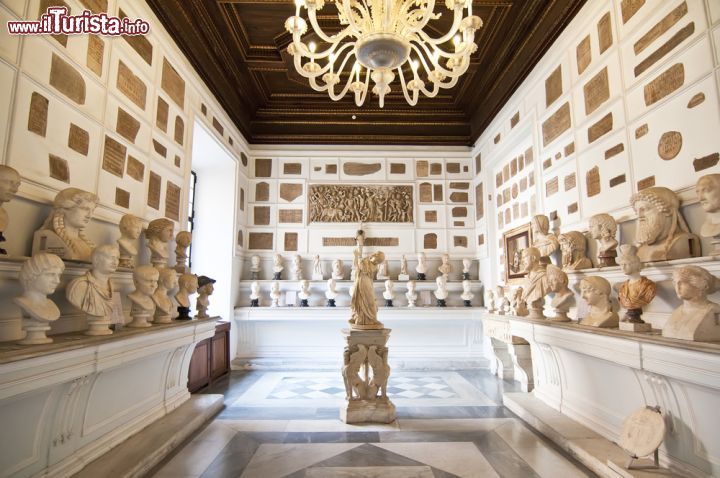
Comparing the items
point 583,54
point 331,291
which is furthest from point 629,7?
point 331,291

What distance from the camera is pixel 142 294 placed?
11.5 feet

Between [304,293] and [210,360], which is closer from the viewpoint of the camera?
[210,360]

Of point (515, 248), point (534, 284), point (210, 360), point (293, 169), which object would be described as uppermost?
point (293, 169)

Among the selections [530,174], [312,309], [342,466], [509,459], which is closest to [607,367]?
[509,459]

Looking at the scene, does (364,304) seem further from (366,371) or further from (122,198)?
(122,198)

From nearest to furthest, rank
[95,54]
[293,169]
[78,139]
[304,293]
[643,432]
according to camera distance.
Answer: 1. [643,432]
2. [78,139]
3. [95,54]
4. [304,293]
5. [293,169]

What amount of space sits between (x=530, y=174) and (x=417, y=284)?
296 cm

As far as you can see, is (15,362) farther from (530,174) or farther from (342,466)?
(530,174)

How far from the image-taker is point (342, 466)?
312cm

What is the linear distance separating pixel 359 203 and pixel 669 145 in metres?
5.43

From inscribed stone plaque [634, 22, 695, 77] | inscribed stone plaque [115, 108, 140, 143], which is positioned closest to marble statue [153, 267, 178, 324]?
inscribed stone plaque [115, 108, 140, 143]

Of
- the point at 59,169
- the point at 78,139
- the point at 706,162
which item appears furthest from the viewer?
the point at 78,139

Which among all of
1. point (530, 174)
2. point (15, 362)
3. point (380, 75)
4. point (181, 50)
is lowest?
point (15, 362)

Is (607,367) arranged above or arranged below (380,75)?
below
